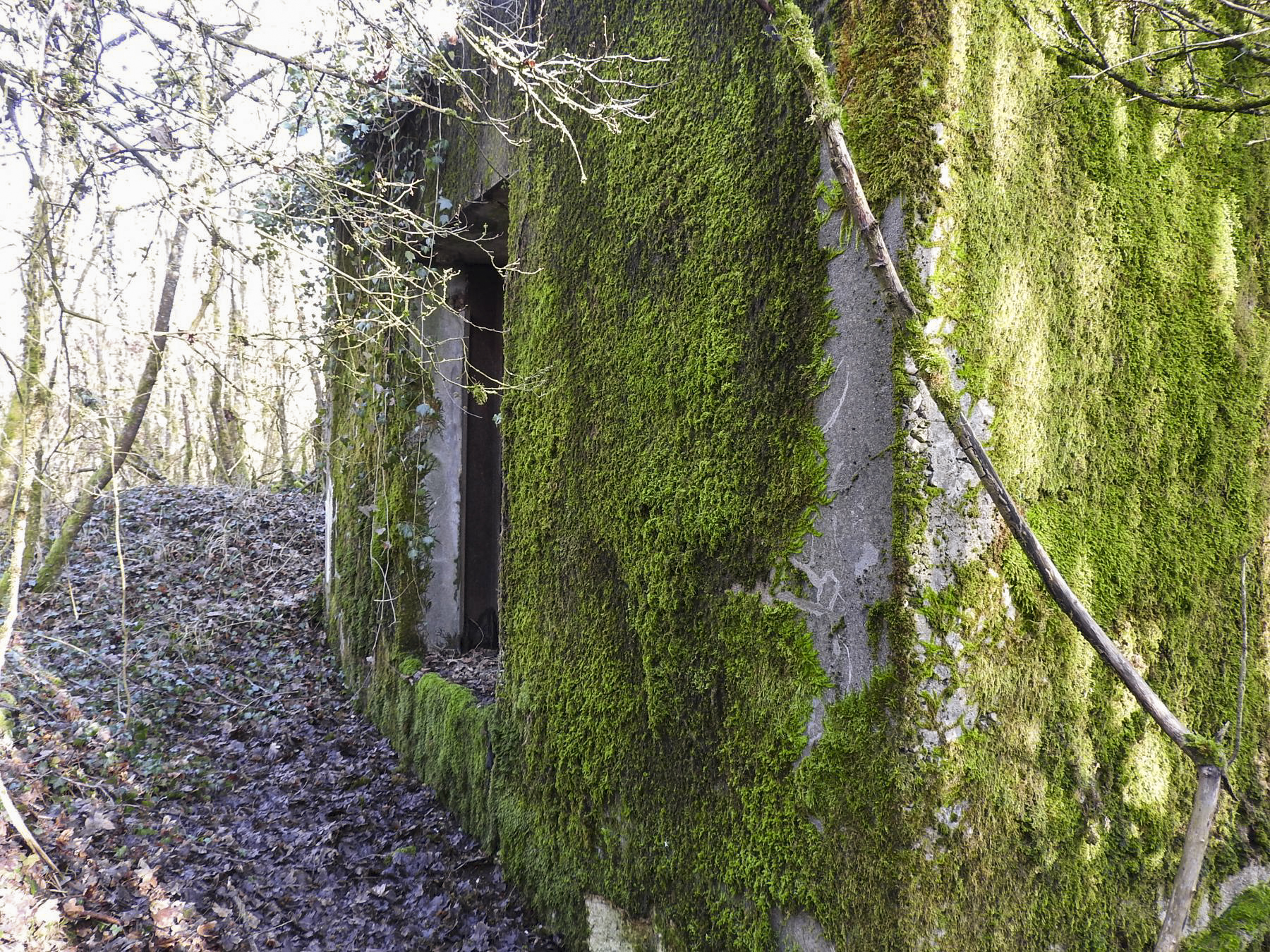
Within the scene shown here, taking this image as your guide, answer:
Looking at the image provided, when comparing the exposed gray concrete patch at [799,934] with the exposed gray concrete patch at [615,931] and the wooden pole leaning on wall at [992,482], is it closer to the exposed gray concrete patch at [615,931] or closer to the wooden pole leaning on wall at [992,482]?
the exposed gray concrete patch at [615,931]

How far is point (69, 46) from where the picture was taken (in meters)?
3.20

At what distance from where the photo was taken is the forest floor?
3.30 m

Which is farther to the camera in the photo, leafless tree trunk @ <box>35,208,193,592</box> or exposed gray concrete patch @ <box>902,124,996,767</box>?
leafless tree trunk @ <box>35,208,193,592</box>

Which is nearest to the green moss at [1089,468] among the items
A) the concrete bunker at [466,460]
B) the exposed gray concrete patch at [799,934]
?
the exposed gray concrete patch at [799,934]

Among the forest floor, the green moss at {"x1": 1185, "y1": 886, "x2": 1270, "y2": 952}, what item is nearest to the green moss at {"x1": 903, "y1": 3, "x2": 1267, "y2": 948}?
the green moss at {"x1": 1185, "y1": 886, "x2": 1270, "y2": 952}

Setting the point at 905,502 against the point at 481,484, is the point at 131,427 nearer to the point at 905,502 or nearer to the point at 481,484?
the point at 481,484

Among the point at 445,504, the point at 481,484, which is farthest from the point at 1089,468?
the point at 481,484

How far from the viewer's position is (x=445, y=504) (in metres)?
5.21

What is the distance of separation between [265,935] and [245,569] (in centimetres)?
541

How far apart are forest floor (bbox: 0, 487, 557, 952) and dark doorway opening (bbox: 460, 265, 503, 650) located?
0.45m

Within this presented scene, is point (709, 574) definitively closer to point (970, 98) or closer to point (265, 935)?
point (970, 98)

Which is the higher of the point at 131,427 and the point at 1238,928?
the point at 131,427

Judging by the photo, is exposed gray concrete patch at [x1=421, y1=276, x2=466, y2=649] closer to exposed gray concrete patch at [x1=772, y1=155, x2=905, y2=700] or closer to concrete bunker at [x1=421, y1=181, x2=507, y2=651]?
concrete bunker at [x1=421, y1=181, x2=507, y2=651]

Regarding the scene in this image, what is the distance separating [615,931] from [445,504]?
3040 mm
